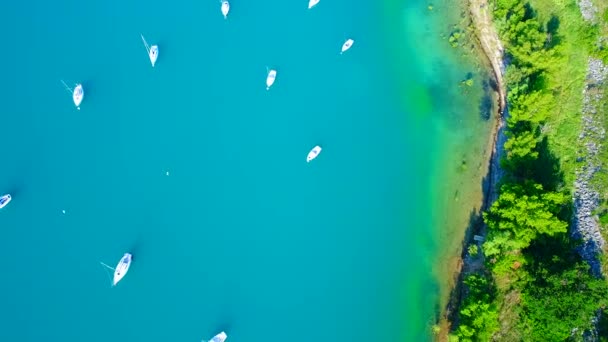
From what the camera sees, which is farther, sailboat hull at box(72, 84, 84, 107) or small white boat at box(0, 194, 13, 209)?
sailboat hull at box(72, 84, 84, 107)

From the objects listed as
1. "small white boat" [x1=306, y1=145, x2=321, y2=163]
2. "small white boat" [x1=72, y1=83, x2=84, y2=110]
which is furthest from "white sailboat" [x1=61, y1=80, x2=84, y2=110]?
"small white boat" [x1=306, y1=145, x2=321, y2=163]

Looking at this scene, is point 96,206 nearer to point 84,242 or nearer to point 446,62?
point 84,242

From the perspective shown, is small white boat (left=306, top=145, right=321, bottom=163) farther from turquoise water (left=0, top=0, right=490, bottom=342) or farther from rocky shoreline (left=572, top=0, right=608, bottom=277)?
rocky shoreline (left=572, top=0, right=608, bottom=277)

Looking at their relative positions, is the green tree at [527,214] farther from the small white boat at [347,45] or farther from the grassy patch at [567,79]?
the small white boat at [347,45]

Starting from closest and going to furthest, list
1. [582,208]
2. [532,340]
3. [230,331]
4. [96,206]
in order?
[532,340] → [582,208] → [230,331] → [96,206]

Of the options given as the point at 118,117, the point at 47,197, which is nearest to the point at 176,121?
the point at 118,117

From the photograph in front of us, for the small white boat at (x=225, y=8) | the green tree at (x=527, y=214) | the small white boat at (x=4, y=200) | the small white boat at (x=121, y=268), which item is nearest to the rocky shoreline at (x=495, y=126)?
the green tree at (x=527, y=214)
